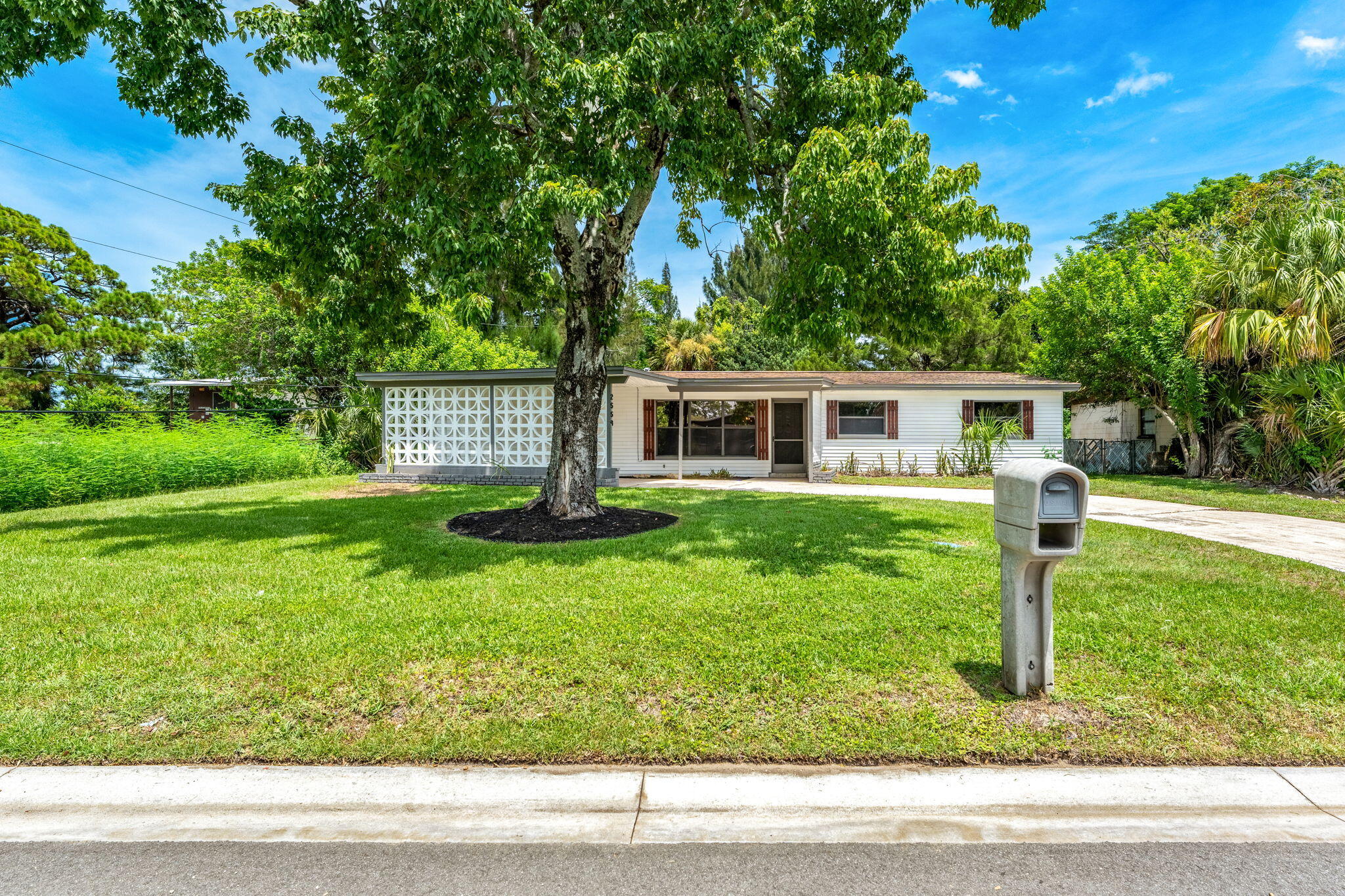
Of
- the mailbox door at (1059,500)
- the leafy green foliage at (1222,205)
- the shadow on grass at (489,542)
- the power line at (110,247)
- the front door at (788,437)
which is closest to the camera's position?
the mailbox door at (1059,500)

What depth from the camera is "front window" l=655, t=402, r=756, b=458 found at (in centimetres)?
1711

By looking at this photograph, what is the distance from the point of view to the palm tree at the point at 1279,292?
444 inches

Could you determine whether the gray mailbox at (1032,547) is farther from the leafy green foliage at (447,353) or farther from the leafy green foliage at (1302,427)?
→ the leafy green foliage at (447,353)

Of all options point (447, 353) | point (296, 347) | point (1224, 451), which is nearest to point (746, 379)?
point (447, 353)

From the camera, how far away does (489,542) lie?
7.18 m

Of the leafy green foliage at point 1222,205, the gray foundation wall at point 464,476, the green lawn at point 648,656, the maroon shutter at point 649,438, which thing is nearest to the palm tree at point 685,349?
the maroon shutter at point 649,438

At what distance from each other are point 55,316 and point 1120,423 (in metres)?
34.5

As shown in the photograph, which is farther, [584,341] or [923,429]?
[923,429]

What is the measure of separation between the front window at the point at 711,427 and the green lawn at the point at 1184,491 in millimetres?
2747

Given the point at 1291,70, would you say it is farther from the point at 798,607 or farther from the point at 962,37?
the point at 798,607

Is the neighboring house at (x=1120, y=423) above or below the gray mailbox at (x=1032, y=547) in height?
above

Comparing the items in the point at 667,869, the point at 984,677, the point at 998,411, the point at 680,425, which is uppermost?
the point at 998,411

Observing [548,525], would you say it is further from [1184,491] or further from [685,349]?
[685,349]

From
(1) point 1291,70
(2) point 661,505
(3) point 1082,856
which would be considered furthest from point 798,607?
(1) point 1291,70
